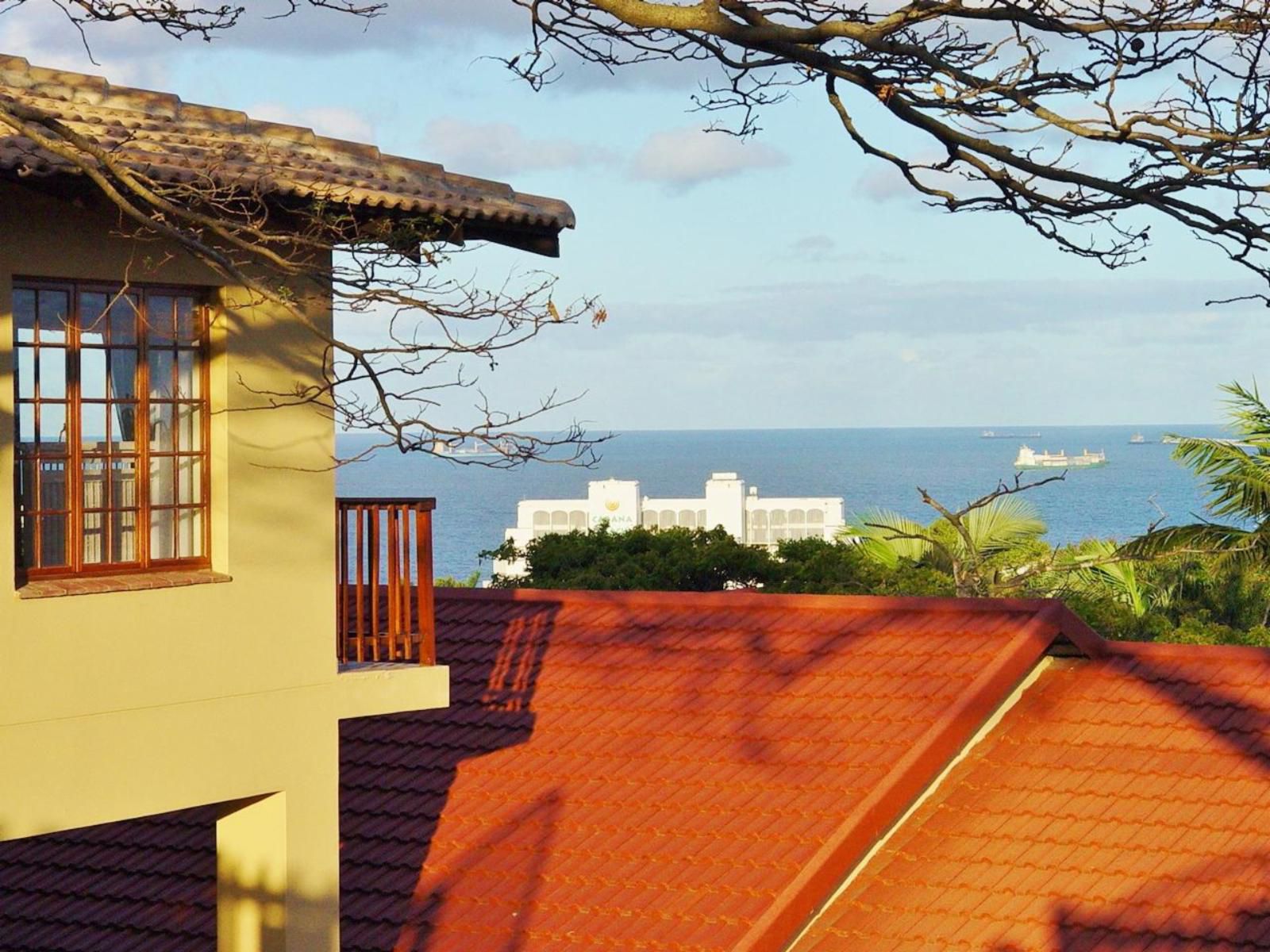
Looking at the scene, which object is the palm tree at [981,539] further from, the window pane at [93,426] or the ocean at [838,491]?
the ocean at [838,491]

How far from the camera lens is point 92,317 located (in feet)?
25.8

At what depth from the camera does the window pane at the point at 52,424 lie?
7.68 metres

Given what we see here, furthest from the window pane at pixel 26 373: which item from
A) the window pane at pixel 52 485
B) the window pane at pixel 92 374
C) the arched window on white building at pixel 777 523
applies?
the arched window on white building at pixel 777 523

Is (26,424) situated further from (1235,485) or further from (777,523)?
(777,523)

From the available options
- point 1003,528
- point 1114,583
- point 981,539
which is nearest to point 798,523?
point 1114,583

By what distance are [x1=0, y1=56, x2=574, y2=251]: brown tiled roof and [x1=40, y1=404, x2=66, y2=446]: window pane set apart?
1183 mm

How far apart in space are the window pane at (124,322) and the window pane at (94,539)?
0.83 meters

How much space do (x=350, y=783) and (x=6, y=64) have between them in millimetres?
5076

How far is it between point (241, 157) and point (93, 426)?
4.75 ft

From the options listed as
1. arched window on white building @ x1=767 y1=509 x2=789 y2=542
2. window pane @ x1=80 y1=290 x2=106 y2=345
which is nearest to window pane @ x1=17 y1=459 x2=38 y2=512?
window pane @ x1=80 y1=290 x2=106 y2=345

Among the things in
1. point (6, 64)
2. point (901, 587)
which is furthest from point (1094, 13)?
point (901, 587)

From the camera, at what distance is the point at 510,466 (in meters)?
6.98

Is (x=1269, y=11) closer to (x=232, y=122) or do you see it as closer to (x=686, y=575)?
(x=232, y=122)

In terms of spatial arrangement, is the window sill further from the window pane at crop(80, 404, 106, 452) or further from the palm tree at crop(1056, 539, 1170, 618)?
the palm tree at crop(1056, 539, 1170, 618)
